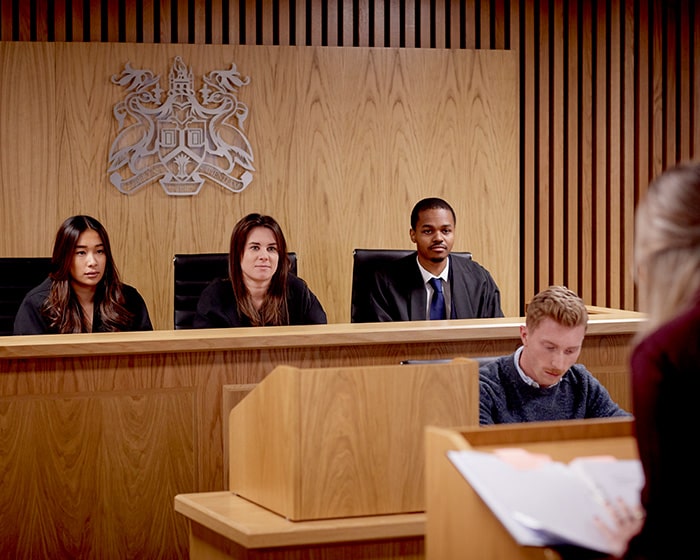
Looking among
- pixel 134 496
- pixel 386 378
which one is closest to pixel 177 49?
pixel 134 496

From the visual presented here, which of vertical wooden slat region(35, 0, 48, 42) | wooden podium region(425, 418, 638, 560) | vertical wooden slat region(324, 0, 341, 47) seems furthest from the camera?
vertical wooden slat region(324, 0, 341, 47)

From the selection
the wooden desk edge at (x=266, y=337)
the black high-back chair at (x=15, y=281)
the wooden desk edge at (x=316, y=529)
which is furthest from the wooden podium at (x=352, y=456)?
the black high-back chair at (x=15, y=281)

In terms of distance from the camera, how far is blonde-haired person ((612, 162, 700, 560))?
1.32m

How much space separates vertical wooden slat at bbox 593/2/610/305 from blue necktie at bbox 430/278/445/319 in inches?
91.6

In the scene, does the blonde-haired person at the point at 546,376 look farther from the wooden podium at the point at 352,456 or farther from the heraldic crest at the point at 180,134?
the heraldic crest at the point at 180,134

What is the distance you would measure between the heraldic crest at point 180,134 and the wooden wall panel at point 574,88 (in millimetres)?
419

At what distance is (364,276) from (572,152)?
248 cm

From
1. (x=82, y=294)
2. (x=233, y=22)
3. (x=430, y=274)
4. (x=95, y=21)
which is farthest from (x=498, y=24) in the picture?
(x=82, y=294)

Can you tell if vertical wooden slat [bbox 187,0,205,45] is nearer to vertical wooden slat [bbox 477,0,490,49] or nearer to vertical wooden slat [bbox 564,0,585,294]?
vertical wooden slat [bbox 477,0,490,49]

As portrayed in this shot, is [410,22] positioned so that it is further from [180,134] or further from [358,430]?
[358,430]

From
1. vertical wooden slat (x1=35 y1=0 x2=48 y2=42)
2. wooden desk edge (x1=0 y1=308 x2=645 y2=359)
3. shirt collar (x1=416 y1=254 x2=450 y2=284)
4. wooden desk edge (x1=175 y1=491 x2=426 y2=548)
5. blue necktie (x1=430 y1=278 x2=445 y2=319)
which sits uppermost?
vertical wooden slat (x1=35 y1=0 x2=48 y2=42)

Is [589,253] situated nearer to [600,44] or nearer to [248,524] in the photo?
[600,44]

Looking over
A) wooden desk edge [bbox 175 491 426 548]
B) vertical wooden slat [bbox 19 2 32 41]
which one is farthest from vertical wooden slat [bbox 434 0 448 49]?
wooden desk edge [bbox 175 491 426 548]

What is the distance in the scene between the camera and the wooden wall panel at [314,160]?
618 centimetres
